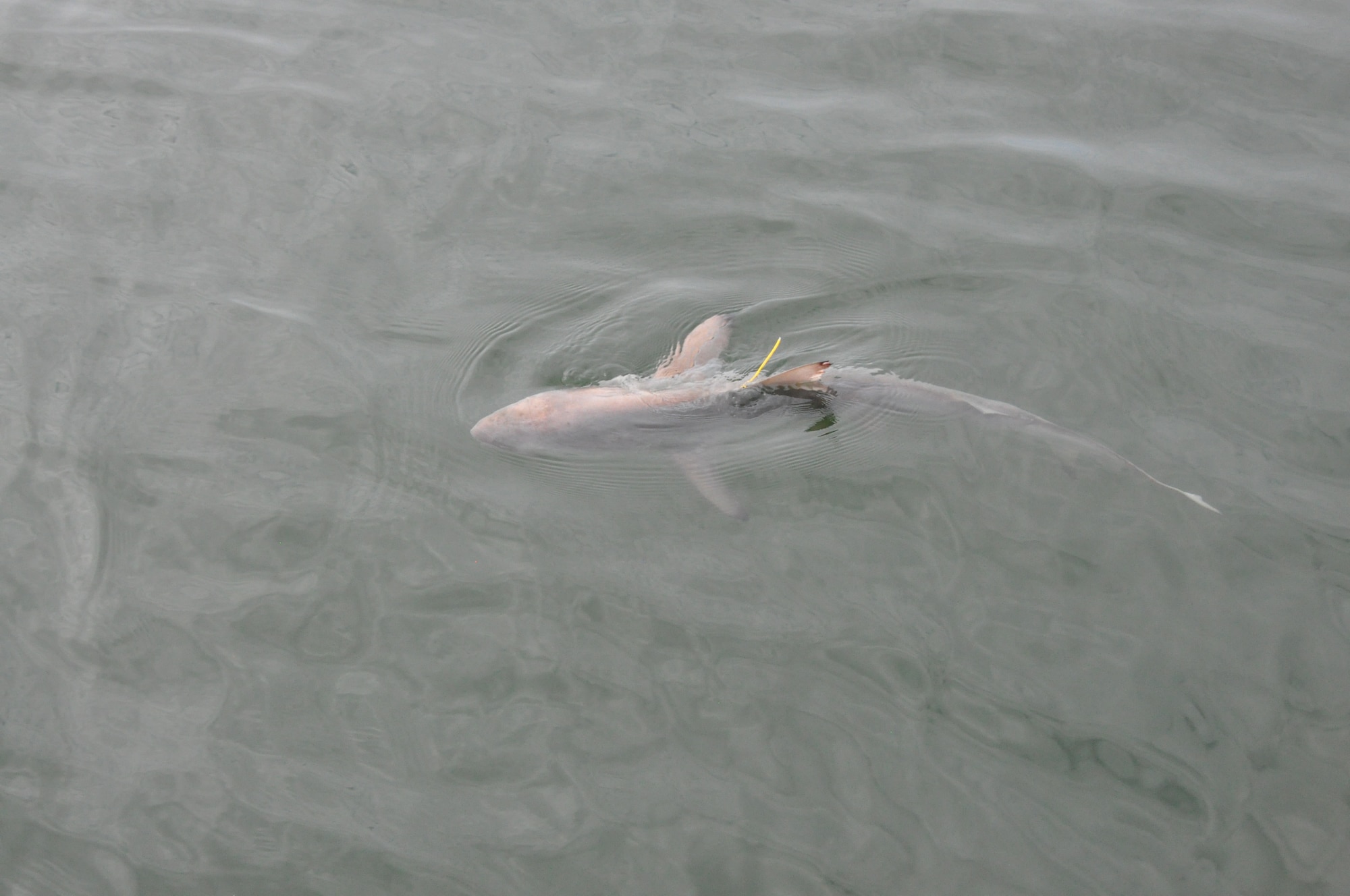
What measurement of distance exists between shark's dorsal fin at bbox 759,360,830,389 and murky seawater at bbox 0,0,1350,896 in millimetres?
232

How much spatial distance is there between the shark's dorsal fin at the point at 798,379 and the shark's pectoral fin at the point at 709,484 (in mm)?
528

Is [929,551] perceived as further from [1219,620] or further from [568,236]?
[568,236]

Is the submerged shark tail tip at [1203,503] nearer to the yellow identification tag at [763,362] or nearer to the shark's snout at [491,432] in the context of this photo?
the yellow identification tag at [763,362]

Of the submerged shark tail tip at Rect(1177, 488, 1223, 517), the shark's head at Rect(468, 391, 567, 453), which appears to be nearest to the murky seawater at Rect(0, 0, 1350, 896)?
the submerged shark tail tip at Rect(1177, 488, 1223, 517)

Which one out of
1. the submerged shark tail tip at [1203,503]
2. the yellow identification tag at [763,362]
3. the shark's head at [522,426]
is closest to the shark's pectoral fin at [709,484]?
the yellow identification tag at [763,362]

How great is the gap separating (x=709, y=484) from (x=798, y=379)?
2.33 ft

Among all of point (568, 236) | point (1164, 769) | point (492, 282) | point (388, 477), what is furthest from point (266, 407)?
point (1164, 769)

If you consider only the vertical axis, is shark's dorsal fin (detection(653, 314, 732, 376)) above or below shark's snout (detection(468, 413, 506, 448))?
above

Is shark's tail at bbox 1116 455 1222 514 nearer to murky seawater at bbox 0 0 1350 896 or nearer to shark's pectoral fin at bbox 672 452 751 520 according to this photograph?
murky seawater at bbox 0 0 1350 896

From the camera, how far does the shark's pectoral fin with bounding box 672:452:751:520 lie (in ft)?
16.9

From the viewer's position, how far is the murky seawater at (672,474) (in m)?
4.25

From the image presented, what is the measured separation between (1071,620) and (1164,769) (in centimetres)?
75

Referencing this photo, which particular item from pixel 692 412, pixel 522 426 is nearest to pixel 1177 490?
pixel 692 412

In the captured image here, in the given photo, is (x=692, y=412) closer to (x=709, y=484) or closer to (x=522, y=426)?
(x=709, y=484)
